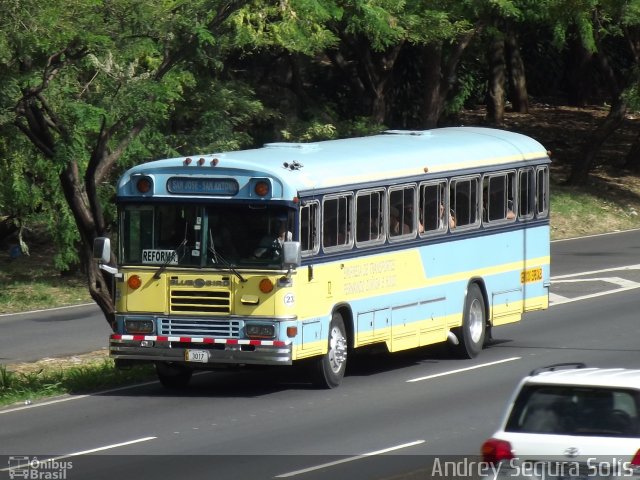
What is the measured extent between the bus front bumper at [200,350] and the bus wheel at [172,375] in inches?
27.2

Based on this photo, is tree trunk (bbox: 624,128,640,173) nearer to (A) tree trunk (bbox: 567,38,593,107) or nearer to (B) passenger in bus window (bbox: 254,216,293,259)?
(A) tree trunk (bbox: 567,38,593,107)

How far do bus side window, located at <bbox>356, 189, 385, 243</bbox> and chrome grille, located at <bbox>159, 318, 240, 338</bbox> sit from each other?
2268 millimetres

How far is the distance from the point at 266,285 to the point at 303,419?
1.99 meters

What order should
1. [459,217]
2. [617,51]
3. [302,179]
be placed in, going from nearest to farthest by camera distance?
1. [302,179]
2. [459,217]
3. [617,51]

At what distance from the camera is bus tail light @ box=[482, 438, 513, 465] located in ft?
28.7

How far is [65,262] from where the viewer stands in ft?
101

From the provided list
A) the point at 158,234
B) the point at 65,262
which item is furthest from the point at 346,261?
the point at 65,262

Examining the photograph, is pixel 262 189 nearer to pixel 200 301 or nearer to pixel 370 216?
pixel 200 301

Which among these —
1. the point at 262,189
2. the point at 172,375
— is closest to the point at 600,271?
the point at 172,375

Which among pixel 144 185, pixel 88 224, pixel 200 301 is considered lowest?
pixel 200 301

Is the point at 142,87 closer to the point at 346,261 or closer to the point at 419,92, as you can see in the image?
the point at 346,261

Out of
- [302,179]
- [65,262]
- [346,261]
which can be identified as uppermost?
[302,179]

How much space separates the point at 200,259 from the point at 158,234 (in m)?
0.65

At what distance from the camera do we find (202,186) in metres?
16.5
